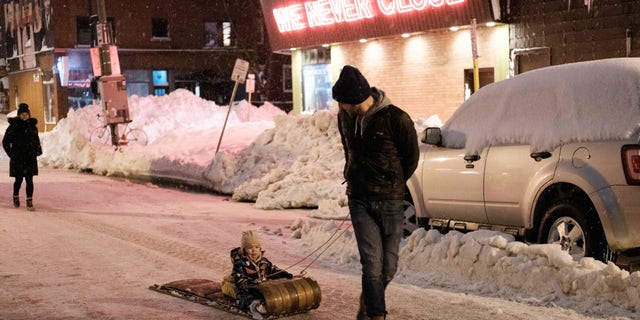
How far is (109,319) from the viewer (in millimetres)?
6738

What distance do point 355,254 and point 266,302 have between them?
2.85 meters

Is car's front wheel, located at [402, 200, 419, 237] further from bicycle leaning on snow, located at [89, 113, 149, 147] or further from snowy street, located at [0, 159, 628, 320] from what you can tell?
bicycle leaning on snow, located at [89, 113, 149, 147]

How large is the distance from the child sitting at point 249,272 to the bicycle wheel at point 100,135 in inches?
860

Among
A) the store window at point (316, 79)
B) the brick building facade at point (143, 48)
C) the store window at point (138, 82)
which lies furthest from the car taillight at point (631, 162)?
the store window at point (138, 82)

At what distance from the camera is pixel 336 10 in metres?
26.9

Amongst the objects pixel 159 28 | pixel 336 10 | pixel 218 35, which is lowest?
pixel 336 10

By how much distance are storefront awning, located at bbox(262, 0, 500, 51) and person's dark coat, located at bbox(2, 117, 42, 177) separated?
39.7 ft

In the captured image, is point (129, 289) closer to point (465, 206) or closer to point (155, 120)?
point (465, 206)

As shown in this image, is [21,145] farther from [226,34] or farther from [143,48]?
[226,34]

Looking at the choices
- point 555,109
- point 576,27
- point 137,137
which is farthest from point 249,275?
point 137,137

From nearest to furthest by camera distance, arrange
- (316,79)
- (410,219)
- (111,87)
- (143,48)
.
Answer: (410,219)
(111,87)
(316,79)
(143,48)

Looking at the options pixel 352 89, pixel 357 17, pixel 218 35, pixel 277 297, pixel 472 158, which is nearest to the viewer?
pixel 352 89

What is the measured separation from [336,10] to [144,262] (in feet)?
61.4

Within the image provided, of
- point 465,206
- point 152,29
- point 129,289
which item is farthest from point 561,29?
point 152,29
